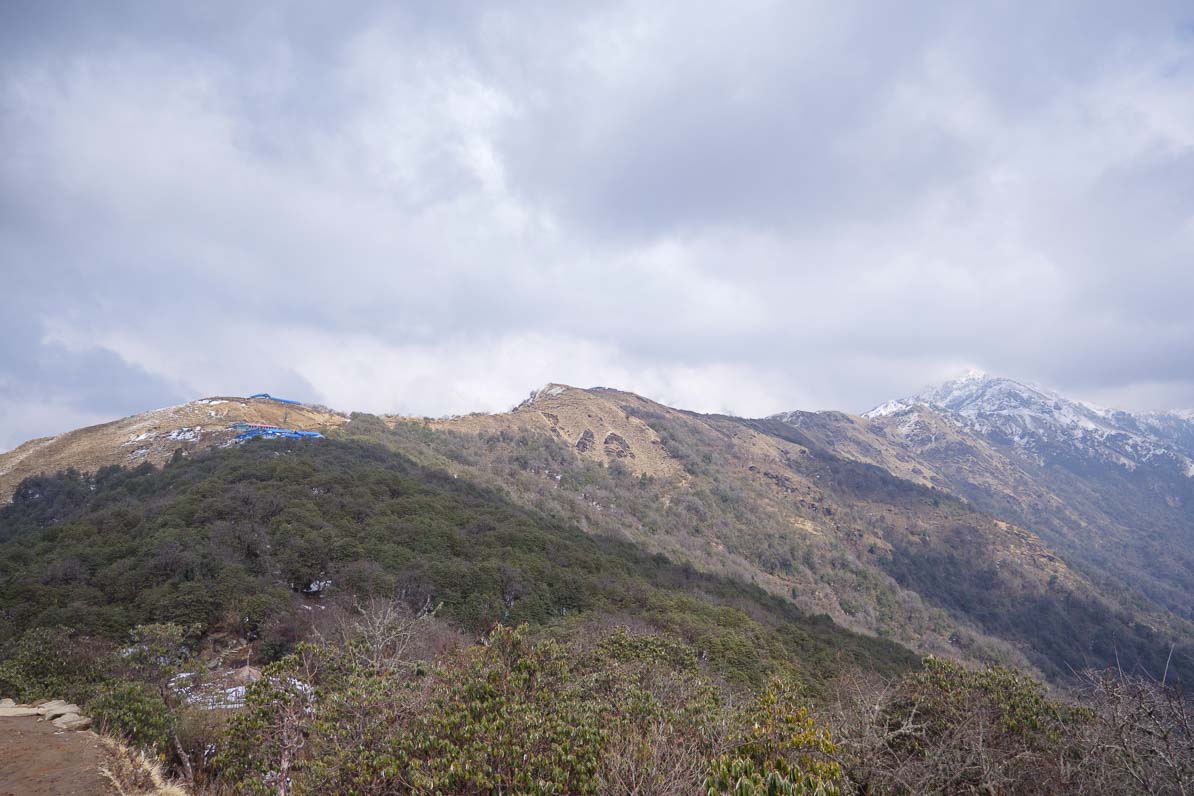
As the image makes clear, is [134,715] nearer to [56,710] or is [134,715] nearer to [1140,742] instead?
[56,710]

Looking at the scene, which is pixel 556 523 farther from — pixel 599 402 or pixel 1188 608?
pixel 1188 608

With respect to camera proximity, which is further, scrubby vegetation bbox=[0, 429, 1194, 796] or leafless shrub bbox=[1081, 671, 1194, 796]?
scrubby vegetation bbox=[0, 429, 1194, 796]

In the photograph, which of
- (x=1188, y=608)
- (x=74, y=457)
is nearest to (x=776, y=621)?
(x=74, y=457)

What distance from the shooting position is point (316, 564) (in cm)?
3978

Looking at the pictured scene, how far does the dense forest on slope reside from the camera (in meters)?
31.1

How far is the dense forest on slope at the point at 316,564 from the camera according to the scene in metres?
31.1

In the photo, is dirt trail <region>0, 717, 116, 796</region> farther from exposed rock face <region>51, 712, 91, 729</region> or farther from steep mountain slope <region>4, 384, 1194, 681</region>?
steep mountain slope <region>4, 384, 1194, 681</region>

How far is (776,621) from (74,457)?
85282 mm

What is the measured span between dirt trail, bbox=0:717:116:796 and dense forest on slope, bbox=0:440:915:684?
55.5ft

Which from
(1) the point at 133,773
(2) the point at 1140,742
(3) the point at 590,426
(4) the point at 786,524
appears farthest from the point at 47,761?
(3) the point at 590,426

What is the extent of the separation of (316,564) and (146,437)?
49903 millimetres

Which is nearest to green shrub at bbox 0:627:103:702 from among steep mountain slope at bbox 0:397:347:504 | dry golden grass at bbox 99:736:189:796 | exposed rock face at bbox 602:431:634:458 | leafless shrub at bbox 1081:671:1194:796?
dry golden grass at bbox 99:736:189:796

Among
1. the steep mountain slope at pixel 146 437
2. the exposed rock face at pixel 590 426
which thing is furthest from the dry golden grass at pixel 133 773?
the exposed rock face at pixel 590 426

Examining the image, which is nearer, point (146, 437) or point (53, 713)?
point (53, 713)
